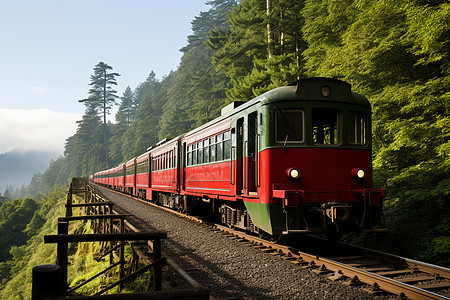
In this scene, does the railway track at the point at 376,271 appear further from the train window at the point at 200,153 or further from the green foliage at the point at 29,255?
the green foliage at the point at 29,255

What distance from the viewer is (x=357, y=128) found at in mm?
8281

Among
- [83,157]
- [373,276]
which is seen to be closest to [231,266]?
[373,276]

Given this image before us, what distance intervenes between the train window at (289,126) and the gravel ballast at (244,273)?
2426 millimetres

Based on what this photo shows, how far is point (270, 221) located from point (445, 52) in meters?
6.03

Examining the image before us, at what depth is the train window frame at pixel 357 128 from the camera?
8148 mm

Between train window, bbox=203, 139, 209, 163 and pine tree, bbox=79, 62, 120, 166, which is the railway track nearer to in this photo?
train window, bbox=203, 139, 209, 163

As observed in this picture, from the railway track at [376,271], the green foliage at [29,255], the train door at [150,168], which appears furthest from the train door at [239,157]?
the train door at [150,168]

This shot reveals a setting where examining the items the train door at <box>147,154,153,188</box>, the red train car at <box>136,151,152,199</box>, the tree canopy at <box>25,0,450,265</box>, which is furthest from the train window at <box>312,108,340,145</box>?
the red train car at <box>136,151,152,199</box>

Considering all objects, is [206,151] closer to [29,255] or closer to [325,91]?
[325,91]

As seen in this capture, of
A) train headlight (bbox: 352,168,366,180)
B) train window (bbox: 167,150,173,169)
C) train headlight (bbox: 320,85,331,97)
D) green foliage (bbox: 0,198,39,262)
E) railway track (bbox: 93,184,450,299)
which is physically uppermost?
train headlight (bbox: 320,85,331,97)

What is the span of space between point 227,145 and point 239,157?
3.33ft

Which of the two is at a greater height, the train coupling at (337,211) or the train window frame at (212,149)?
the train window frame at (212,149)

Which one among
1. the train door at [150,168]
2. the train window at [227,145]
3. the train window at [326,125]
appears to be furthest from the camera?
the train door at [150,168]

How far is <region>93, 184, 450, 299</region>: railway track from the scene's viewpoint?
5242 mm
